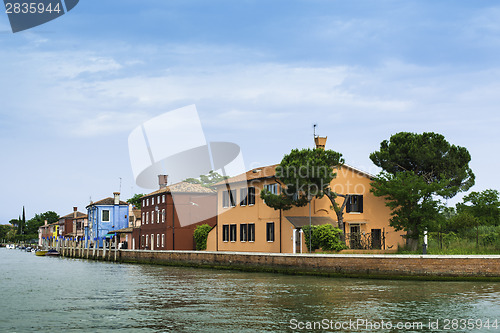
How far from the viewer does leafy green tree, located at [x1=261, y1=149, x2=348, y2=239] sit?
130 ft

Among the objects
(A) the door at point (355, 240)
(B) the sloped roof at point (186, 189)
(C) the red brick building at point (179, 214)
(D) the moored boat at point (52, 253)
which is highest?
(B) the sloped roof at point (186, 189)

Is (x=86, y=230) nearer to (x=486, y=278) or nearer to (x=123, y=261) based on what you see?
(x=123, y=261)

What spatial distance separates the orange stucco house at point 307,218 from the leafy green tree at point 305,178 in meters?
1.36

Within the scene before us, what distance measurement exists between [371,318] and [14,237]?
19869 centimetres

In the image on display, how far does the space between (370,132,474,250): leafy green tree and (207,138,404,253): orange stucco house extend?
1443mm

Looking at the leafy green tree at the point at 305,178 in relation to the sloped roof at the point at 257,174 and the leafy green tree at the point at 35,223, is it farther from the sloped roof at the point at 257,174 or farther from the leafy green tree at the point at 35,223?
the leafy green tree at the point at 35,223

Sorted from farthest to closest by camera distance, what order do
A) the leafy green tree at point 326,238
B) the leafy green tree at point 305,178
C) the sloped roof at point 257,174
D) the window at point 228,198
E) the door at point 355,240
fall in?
the window at point 228,198, the sloped roof at point 257,174, the door at point 355,240, the leafy green tree at point 305,178, the leafy green tree at point 326,238

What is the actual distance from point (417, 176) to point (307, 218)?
833 centimetres

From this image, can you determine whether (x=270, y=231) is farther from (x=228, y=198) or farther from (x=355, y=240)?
(x=228, y=198)

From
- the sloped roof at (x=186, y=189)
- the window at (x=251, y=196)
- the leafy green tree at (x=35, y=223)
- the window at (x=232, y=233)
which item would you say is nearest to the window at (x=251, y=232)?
the window at (x=251, y=196)

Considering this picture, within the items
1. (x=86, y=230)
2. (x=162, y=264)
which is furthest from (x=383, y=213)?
(x=86, y=230)

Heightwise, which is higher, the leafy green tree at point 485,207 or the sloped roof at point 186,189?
the sloped roof at point 186,189

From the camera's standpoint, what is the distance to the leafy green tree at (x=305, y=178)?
3950 cm

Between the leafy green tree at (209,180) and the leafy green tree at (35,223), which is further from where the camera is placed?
the leafy green tree at (35,223)
